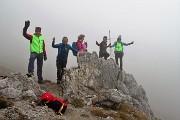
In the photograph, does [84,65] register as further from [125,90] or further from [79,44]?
[125,90]

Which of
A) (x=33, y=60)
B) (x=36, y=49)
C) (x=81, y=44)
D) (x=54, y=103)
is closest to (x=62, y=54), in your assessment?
(x=36, y=49)

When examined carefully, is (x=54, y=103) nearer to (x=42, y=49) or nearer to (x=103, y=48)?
(x=42, y=49)

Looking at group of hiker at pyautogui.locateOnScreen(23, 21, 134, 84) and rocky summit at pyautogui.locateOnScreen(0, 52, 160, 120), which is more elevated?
group of hiker at pyautogui.locateOnScreen(23, 21, 134, 84)

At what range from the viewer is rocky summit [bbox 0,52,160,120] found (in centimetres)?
1919

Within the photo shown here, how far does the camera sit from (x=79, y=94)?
24766 mm

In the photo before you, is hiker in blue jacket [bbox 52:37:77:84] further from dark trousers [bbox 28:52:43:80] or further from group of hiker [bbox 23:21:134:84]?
dark trousers [bbox 28:52:43:80]

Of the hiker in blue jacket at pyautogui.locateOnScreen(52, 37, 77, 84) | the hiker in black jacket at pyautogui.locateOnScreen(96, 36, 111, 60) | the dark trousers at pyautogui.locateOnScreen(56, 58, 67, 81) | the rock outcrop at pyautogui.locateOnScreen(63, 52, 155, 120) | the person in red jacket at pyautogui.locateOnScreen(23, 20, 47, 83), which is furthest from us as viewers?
the hiker in black jacket at pyautogui.locateOnScreen(96, 36, 111, 60)

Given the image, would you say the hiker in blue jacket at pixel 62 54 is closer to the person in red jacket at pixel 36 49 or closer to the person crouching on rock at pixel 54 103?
the person in red jacket at pixel 36 49

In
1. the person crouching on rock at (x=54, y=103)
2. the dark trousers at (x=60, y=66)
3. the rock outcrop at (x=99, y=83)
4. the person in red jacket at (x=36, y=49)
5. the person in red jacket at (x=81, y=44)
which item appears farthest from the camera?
the person in red jacket at (x=81, y=44)

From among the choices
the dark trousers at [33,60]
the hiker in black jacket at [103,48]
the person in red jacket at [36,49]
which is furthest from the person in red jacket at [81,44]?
the dark trousers at [33,60]

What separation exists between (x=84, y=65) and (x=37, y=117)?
34.1 ft

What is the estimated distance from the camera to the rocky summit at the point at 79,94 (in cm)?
1919

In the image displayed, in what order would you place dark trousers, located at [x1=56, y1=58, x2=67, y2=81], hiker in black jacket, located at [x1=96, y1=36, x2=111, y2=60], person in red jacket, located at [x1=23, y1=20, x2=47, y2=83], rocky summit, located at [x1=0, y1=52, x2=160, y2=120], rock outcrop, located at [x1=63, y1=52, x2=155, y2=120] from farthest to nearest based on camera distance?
hiker in black jacket, located at [x1=96, y1=36, x2=111, y2=60], dark trousers, located at [x1=56, y1=58, x2=67, y2=81], rock outcrop, located at [x1=63, y1=52, x2=155, y2=120], person in red jacket, located at [x1=23, y1=20, x2=47, y2=83], rocky summit, located at [x1=0, y1=52, x2=160, y2=120]

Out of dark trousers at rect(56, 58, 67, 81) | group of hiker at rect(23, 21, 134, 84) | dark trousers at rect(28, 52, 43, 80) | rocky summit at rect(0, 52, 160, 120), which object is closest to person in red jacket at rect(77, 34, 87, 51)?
group of hiker at rect(23, 21, 134, 84)
